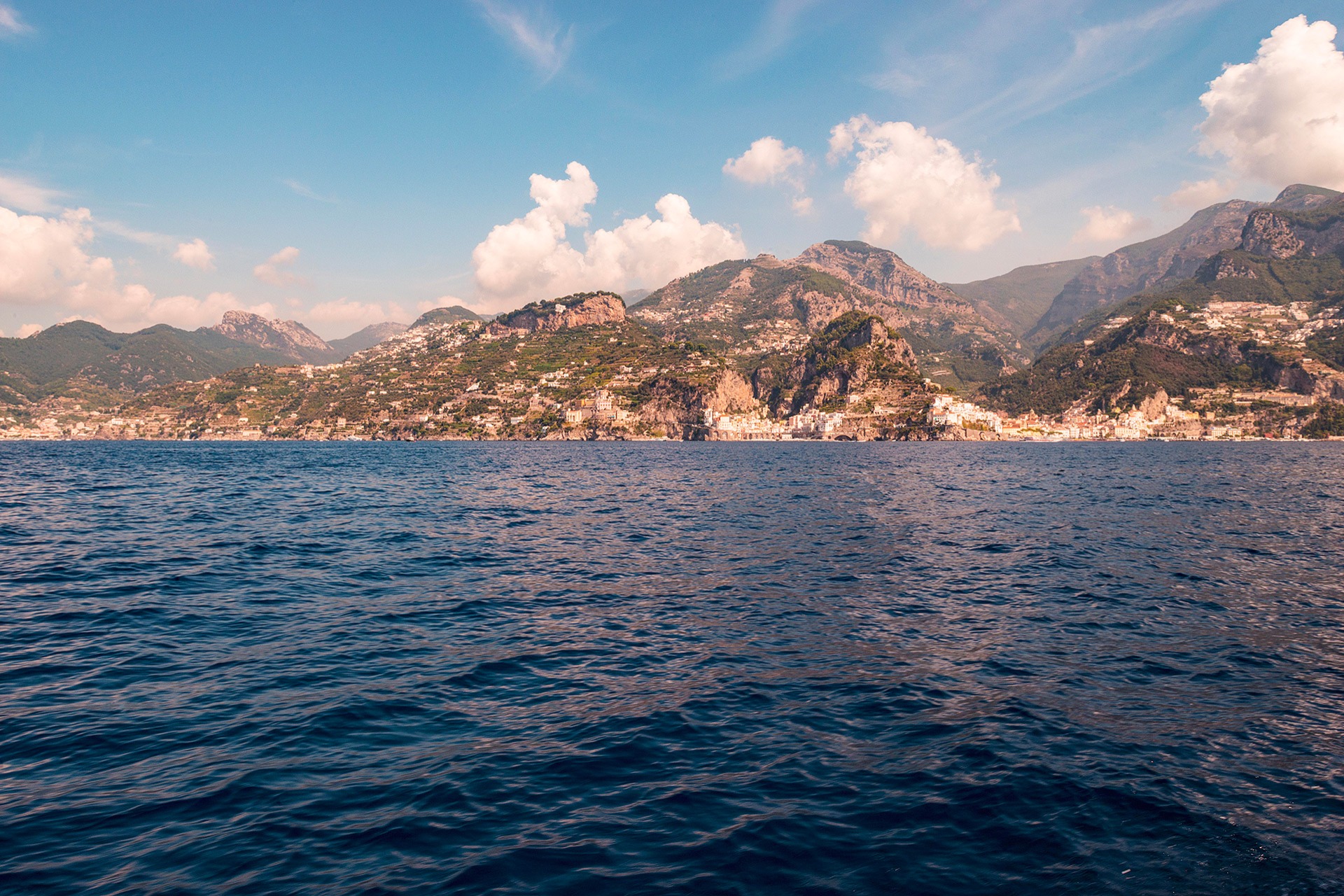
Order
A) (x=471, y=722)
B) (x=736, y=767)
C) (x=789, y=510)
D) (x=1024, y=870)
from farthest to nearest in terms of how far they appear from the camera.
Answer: (x=789, y=510) < (x=471, y=722) < (x=736, y=767) < (x=1024, y=870)

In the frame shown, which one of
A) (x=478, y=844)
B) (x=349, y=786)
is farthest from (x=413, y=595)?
(x=478, y=844)

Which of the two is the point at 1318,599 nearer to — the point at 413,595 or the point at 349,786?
the point at 349,786

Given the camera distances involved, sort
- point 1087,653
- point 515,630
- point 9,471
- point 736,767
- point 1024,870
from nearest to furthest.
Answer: point 1024,870 < point 736,767 < point 1087,653 < point 515,630 < point 9,471

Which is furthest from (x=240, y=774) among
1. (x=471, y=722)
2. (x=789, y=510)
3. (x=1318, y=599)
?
(x=789, y=510)

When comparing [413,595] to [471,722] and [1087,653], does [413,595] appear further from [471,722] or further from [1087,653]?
[1087,653]

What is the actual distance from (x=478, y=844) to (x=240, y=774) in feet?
19.1

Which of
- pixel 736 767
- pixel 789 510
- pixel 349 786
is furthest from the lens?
pixel 789 510

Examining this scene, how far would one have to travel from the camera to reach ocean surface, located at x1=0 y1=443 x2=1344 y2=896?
34.3ft

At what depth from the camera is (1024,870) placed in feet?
33.8

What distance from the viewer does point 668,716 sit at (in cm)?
1620

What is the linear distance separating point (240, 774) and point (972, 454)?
184543 millimetres

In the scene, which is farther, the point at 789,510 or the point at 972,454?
the point at 972,454

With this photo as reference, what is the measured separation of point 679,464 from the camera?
13050cm

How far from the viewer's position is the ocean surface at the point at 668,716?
10.5m
